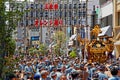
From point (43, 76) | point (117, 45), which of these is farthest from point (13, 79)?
point (117, 45)

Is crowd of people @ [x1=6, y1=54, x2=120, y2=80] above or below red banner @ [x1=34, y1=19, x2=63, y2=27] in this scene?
above

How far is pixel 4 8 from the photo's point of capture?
14.1 meters

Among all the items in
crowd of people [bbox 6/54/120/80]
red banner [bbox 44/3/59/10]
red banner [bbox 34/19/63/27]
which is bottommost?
red banner [bbox 34/19/63/27]

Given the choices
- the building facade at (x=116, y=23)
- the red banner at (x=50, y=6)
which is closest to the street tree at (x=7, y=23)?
the building facade at (x=116, y=23)

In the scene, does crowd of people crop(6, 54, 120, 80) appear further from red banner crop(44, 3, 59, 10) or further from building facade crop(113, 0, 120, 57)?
red banner crop(44, 3, 59, 10)

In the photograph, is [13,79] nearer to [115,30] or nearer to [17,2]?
[17,2]

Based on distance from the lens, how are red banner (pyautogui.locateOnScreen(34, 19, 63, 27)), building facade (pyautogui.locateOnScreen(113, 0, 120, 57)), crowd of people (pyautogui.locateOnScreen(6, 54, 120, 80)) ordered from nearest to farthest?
crowd of people (pyautogui.locateOnScreen(6, 54, 120, 80))
building facade (pyautogui.locateOnScreen(113, 0, 120, 57))
red banner (pyautogui.locateOnScreen(34, 19, 63, 27))

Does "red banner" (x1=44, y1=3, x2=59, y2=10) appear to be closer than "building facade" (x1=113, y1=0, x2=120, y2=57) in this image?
No

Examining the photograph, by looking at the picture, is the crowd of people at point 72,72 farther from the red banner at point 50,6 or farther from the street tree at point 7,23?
the red banner at point 50,6

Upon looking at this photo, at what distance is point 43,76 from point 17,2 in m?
2.63

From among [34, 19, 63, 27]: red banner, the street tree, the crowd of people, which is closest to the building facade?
[34, 19, 63, 27]: red banner

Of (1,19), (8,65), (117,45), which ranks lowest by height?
(117,45)

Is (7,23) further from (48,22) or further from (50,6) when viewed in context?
(48,22)

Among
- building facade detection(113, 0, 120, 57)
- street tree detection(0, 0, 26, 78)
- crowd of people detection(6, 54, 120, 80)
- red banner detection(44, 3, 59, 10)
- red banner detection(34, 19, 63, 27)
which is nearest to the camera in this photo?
crowd of people detection(6, 54, 120, 80)
